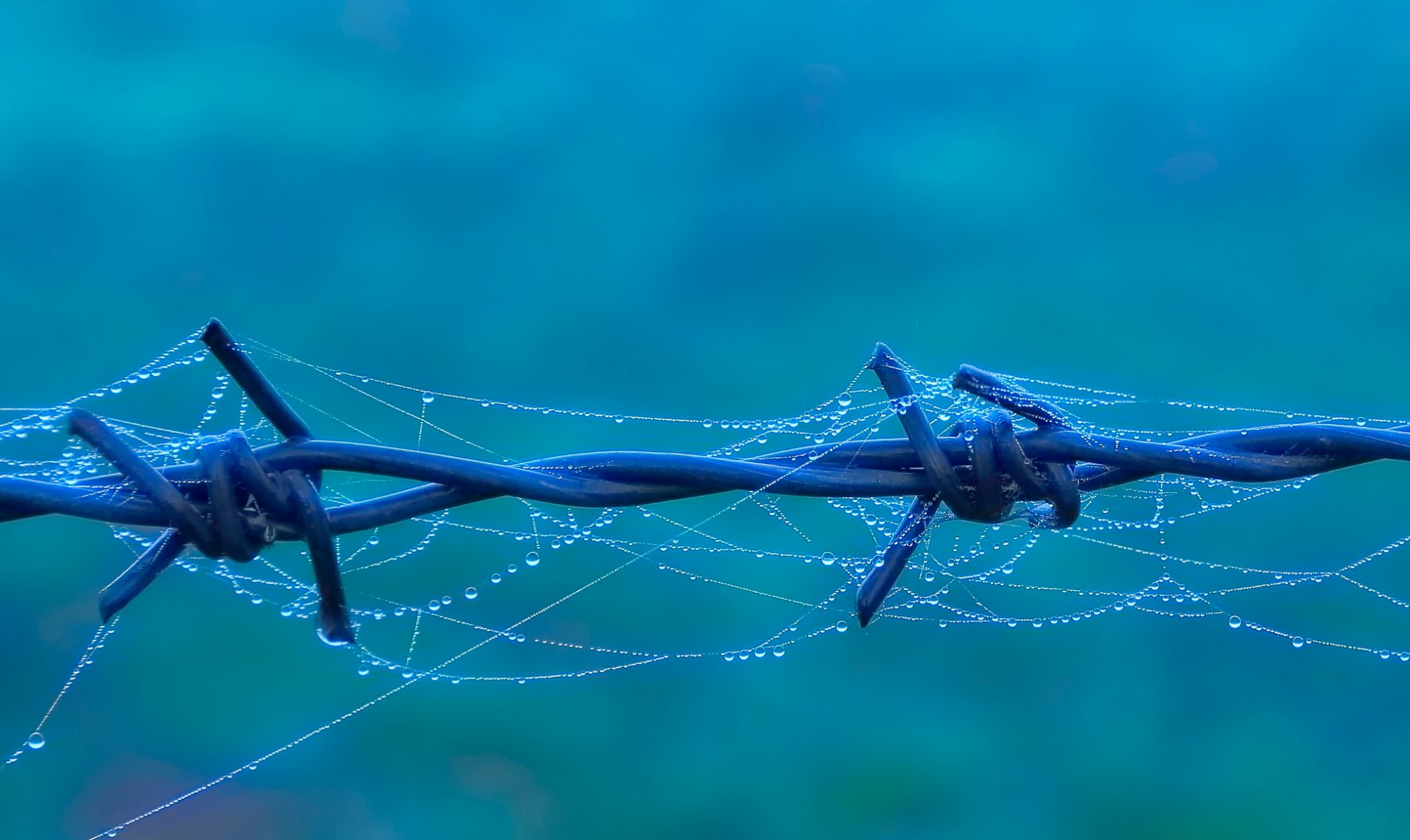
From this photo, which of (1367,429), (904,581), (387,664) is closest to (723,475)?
(1367,429)

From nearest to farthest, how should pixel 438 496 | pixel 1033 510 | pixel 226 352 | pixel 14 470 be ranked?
1. pixel 226 352
2. pixel 438 496
3. pixel 1033 510
4. pixel 14 470

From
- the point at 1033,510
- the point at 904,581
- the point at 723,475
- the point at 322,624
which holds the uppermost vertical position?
the point at 904,581

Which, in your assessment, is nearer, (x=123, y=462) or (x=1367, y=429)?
(x=123, y=462)

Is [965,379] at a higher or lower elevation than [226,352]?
higher

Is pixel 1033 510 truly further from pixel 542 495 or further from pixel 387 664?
pixel 387 664

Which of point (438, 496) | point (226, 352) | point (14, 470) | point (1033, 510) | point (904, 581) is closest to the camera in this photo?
point (226, 352)

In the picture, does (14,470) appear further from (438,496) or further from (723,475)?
(723,475)
